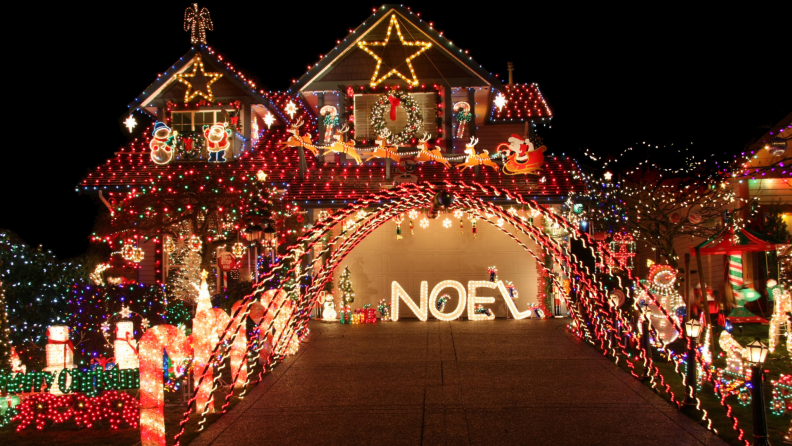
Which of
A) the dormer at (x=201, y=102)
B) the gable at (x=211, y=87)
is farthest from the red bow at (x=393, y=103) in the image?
the gable at (x=211, y=87)

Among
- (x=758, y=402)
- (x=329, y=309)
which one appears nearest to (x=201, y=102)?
(x=329, y=309)

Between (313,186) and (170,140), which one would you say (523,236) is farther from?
(170,140)

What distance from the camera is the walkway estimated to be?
7652mm

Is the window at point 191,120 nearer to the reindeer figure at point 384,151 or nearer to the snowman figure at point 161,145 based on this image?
the snowman figure at point 161,145

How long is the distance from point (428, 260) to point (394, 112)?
4.27m

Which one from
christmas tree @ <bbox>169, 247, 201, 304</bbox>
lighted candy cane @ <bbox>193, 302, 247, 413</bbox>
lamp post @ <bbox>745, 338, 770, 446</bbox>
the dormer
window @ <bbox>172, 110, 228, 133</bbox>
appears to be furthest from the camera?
window @ <bbox>172, 110, 228, 133</bbox>

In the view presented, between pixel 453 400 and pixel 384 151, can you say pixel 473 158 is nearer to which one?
pixel 384 151

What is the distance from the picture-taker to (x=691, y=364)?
867 cm

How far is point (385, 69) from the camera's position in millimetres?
19000

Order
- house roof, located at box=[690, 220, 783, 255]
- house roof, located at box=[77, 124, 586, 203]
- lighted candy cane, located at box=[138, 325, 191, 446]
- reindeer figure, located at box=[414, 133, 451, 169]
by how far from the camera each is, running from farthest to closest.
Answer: reindeer figure, located at box=[414, 133, 451, 169] → house roof, located at box=[77, 124, 586, 203] → house roof, located at box=[690, 220, 783, 255] → lighted candy cane, located at box=[138, 325, 191, 446]

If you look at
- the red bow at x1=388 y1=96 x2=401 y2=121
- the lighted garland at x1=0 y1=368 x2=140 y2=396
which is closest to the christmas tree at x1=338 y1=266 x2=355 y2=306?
the red bow at x1=388 y1=96 x2=401 y2=121

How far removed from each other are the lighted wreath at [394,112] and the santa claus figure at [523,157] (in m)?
2.85

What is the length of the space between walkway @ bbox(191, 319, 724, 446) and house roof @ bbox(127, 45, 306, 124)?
892cm

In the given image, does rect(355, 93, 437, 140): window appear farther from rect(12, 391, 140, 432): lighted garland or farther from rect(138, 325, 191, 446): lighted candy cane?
rect(138, 325, 191, 446): lighted candy cane
